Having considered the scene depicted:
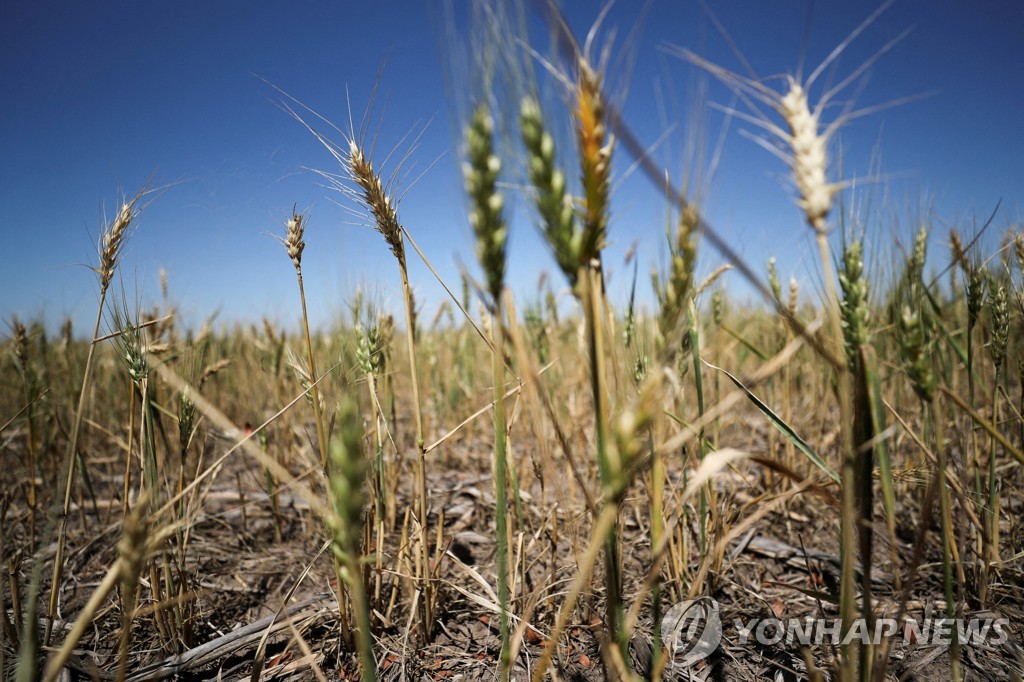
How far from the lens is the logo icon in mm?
1366

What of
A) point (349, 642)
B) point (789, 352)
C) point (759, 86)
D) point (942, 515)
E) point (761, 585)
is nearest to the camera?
point (789, 352)

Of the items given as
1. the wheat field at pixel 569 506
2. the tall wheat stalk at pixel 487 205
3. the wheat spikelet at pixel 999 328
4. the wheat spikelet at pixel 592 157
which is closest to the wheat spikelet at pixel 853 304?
the wheat field at pixel 569 506

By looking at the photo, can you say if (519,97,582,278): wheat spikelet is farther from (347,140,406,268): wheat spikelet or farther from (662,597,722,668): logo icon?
(662,597,722,668): logo icon

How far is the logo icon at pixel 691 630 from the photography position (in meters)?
1.37

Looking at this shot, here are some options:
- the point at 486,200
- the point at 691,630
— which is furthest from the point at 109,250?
the point at 691,630

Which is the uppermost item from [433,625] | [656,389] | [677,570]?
[656,389]

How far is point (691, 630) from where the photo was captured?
1.48 m

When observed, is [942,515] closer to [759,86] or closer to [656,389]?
[656,389]

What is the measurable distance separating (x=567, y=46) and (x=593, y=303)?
476mm

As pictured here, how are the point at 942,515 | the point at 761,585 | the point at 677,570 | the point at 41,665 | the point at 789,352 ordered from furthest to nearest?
the point at 761,585 < the point at 677,570 < the point at 41,665 < the point at 942,515 < the point at 789,352

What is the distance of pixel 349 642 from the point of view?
1.42m

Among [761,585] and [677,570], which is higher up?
[677,570]

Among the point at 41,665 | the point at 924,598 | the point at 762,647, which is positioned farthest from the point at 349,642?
the point at 924,598

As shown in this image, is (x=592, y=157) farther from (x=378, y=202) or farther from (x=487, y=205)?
(x=378, y=202)
